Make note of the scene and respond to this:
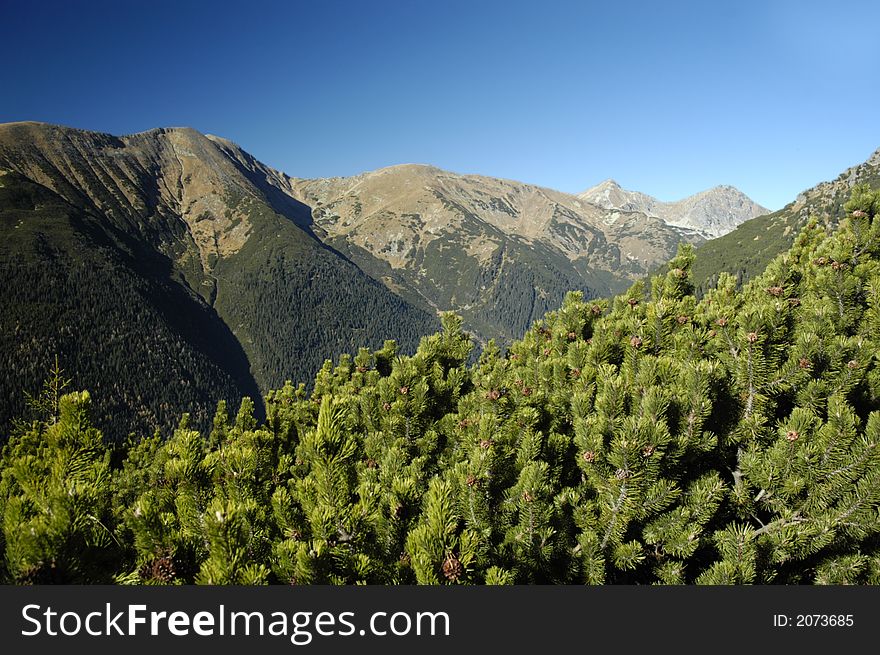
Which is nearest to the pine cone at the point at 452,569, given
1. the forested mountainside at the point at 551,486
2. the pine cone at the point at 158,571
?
the forested mountainside at the point at 551,486

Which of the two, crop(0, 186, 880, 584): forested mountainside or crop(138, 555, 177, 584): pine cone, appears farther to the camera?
crop(0, 186, 880, 584): forested mountainside

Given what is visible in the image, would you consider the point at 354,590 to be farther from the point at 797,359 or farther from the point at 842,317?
the point at 842,317

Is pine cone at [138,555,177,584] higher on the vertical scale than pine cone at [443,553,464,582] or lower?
higher

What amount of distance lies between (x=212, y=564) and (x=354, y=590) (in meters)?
0.95

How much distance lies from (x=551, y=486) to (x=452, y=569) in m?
2.03

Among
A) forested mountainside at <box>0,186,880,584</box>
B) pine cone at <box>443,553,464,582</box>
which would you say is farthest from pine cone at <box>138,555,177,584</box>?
pine cone at <box>443,553,464,582</box>

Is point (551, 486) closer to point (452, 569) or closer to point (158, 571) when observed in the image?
point (452, 569)

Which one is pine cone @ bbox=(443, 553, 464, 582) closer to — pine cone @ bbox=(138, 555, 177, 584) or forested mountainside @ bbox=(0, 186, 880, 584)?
forested mountainside @ bbox=(0, 186, 880, 584)

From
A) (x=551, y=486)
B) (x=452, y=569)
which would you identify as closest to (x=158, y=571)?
(x=452, y=569)

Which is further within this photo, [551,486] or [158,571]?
[551,486]

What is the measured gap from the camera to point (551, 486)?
474 centimetres

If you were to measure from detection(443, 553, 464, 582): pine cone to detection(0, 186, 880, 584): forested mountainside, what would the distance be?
0.04 feet

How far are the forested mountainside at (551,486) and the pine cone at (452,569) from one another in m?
0.01

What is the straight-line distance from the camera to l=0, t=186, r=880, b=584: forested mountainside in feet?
A: 10.2
